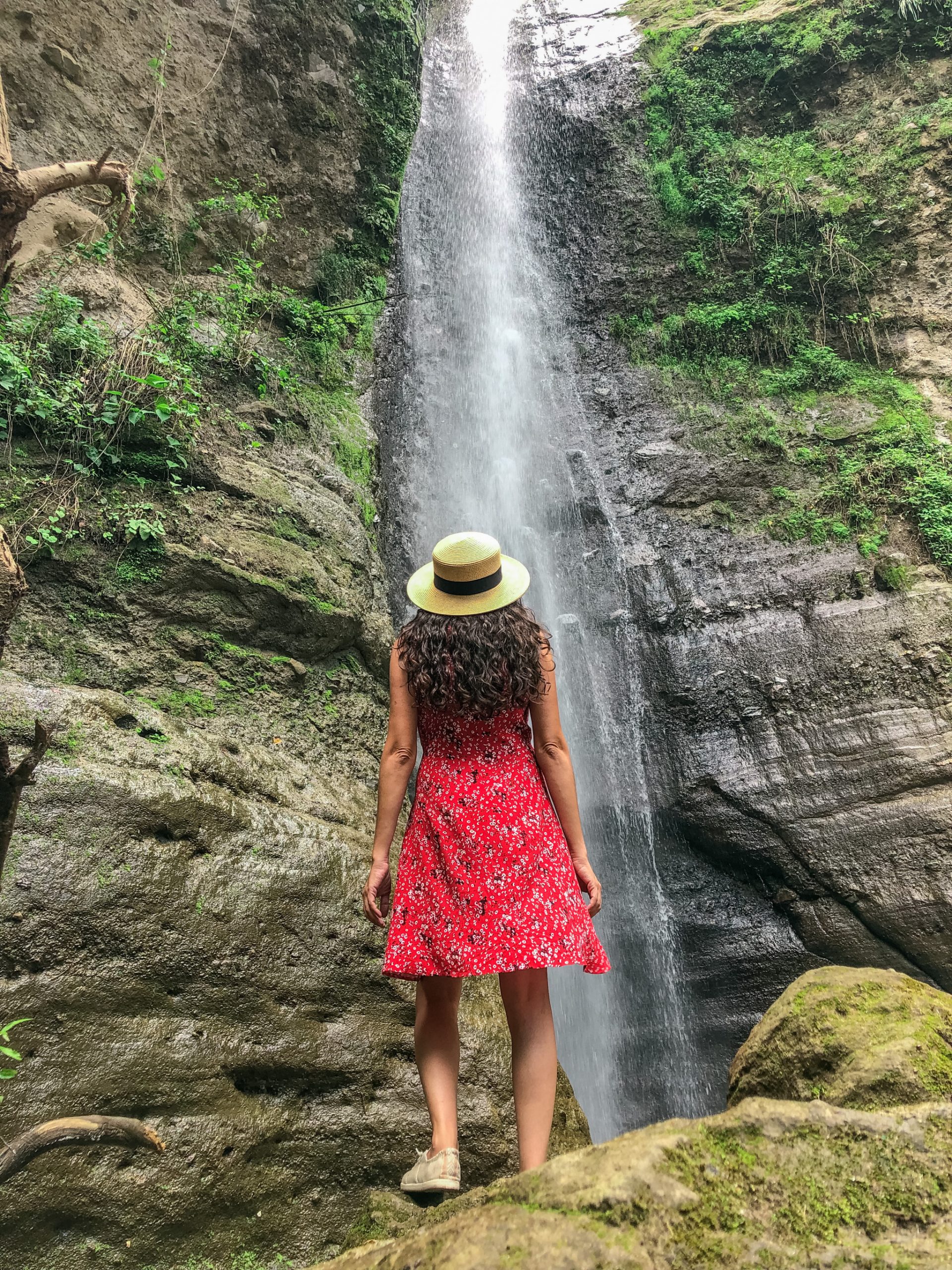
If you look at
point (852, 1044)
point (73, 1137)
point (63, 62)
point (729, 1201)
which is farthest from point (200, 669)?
point (63, 62)

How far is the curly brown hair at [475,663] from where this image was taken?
8.68ft

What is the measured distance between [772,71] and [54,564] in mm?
10982

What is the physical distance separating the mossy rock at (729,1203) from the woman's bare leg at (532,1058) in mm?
829

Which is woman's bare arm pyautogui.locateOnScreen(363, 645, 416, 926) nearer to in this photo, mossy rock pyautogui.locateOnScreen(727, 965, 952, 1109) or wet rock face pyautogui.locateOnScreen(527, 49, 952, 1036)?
mossy rock pyautogui.locateOnScreen(727, 965, 952, 1109)

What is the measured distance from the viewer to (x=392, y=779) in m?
2.73

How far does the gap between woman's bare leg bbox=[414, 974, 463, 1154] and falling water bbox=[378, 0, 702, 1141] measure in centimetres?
415

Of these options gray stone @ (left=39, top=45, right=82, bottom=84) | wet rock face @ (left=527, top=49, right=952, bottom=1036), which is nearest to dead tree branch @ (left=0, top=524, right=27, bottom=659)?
wet rock face @ (left=527, top=49, right=952, bottom=1036)

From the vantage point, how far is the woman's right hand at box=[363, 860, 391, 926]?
265cm

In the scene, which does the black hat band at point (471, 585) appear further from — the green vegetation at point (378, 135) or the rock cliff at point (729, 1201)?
the green vegetation at point (378, 135)

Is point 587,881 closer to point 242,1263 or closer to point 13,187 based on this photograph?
point 242,1263

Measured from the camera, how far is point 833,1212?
4.53 ft

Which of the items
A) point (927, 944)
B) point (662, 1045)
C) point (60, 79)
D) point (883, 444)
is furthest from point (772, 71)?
point (662, 1045)

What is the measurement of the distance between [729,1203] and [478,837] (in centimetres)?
128

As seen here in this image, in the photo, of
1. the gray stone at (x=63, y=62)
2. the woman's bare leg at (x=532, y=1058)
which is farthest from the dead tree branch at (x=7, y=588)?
the gray stone at (x=63, y=62)
